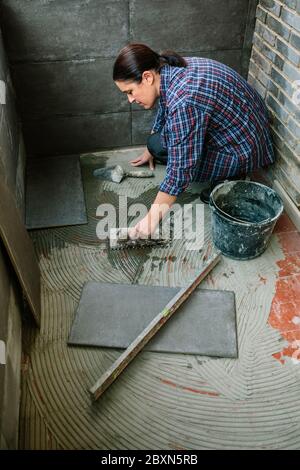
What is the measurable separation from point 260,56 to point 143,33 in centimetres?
85

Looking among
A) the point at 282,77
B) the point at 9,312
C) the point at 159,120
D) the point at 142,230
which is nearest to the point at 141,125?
the point at 159,120

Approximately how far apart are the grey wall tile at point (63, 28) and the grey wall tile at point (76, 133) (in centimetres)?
47

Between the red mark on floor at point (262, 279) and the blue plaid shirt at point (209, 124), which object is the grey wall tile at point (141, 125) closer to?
the blue plaid shirt at point (209, 124)

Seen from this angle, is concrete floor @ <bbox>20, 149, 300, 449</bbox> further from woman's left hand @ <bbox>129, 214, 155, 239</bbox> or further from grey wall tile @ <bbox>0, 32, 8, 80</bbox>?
grey wall tile @ <bbox>0, 32, 8, 80</bbox>

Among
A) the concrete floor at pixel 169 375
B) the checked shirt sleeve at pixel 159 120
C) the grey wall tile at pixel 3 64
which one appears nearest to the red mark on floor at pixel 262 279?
the concrete floor at pixel 169 375

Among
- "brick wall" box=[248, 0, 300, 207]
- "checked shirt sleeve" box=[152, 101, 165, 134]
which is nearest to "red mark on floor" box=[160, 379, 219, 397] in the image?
"brick wall" box=[248, 0, 300, 207]

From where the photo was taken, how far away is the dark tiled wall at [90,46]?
2662 millimetres

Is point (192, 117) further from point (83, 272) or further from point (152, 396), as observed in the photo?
point (152, 396)

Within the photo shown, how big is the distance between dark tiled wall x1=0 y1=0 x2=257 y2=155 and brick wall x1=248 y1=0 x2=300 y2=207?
24cm

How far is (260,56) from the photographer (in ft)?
9.32

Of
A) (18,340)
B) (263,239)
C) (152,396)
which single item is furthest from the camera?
(263,239)
